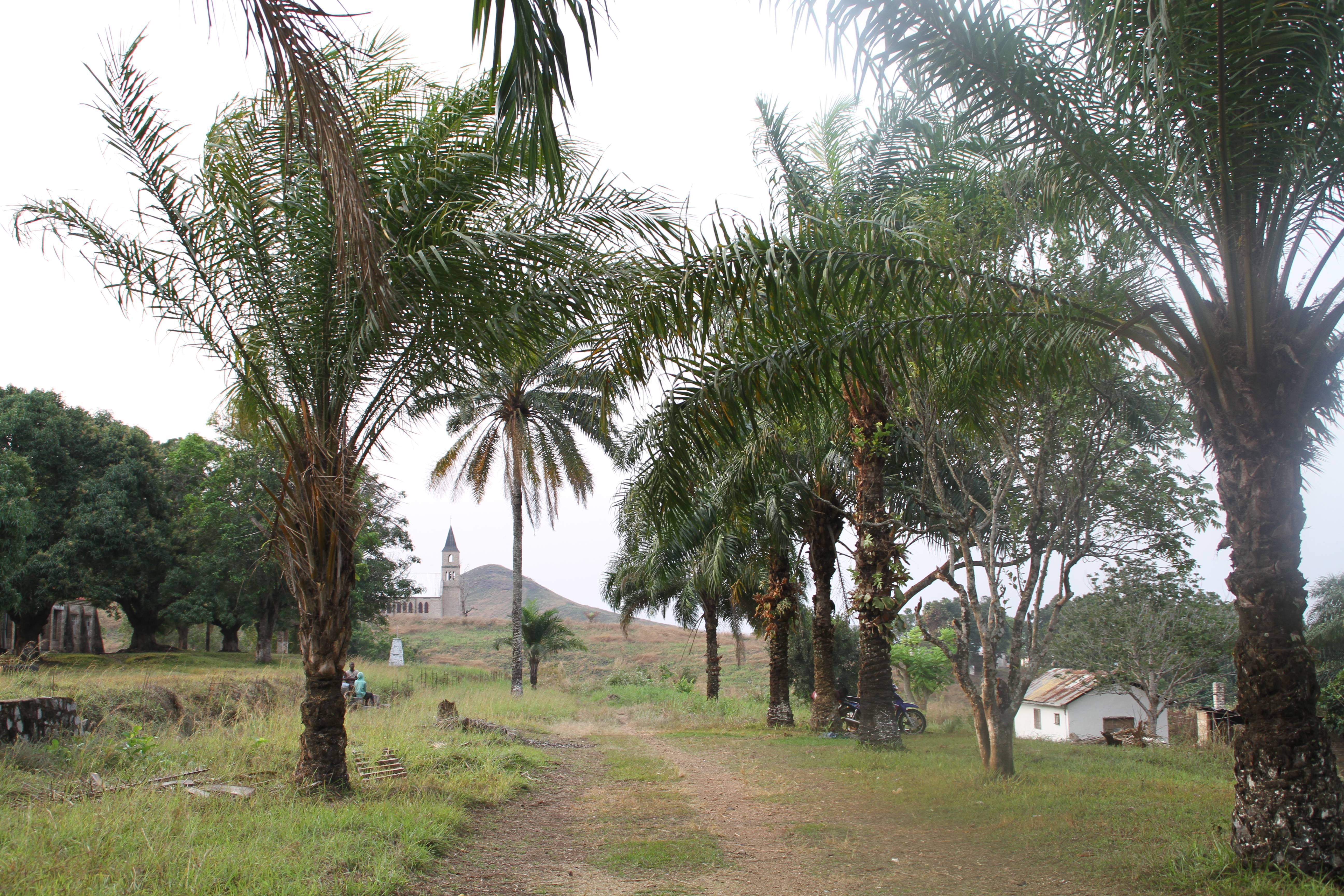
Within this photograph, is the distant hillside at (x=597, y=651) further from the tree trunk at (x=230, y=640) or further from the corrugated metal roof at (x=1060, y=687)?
the corrugated metal roof at (x=1060, y=687)

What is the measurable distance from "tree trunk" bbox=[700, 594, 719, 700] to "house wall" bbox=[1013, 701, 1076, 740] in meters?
9.66

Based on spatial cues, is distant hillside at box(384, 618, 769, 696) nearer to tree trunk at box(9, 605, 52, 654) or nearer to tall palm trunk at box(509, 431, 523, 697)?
tall palm trunk at box(509, 431, 523, 697)

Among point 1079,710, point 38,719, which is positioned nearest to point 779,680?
point 38,719

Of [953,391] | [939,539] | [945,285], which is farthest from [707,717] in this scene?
[945,285]

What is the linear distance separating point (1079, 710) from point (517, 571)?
19424mm

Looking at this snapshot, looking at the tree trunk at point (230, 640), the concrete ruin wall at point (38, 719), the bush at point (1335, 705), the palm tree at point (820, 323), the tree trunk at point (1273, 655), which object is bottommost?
the tree trunk at point (230, 640)

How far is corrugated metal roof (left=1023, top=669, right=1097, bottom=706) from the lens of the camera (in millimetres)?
A: 24234

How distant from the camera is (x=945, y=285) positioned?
550 cm

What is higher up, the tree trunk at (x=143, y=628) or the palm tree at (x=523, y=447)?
the palm tree at (x=523, y=447)

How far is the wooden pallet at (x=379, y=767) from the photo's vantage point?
755 centimetres

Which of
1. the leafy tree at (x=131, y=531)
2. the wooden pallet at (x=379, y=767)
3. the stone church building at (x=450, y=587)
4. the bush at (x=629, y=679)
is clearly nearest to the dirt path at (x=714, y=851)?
the wooden pallet at (x=379, y=767)

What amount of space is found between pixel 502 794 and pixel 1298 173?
26.7 feet

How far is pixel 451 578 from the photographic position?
94.2m

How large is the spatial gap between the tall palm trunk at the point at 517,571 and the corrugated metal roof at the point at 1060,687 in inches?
595
